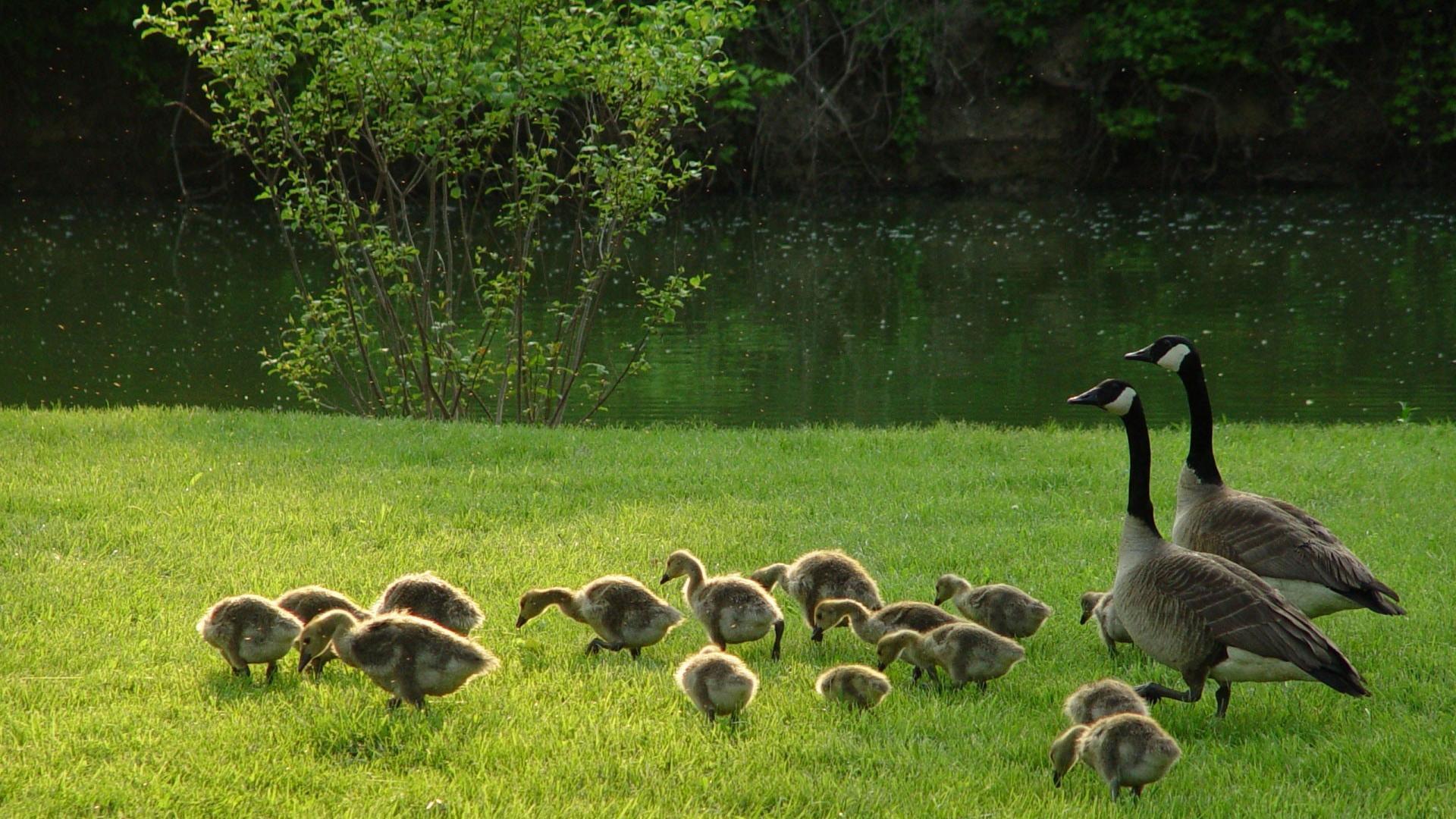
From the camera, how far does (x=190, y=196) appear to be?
132 feet

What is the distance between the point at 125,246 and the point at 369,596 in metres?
26.8

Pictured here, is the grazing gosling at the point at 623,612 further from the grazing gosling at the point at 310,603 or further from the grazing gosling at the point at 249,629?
the grazing gosling at the point at 249,629

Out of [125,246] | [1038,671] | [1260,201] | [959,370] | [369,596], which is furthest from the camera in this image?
[1260,201]

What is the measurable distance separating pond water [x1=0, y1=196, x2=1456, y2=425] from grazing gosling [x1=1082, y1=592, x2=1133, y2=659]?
8156 mm

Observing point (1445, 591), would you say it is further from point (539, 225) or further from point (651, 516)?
point (539, 225)

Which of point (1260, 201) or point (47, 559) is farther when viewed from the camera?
point (1260, 201)

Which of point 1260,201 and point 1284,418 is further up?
point 1260,201

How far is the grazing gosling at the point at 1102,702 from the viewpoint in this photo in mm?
4926

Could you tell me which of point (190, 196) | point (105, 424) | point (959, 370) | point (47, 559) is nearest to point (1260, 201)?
point (959, 370)

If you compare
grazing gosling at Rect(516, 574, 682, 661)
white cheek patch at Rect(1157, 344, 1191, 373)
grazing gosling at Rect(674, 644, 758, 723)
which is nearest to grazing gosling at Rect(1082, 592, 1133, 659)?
white cheek patch at Rect(1157, 344, 1191, 373)

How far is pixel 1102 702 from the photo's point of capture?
4984 millimetres

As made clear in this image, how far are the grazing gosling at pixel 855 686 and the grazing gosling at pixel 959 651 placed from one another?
0.90 ft

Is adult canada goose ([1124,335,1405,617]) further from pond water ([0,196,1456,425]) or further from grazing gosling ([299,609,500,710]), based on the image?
pond water ([0,196,1456,425])

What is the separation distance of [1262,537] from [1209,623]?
111 cm
